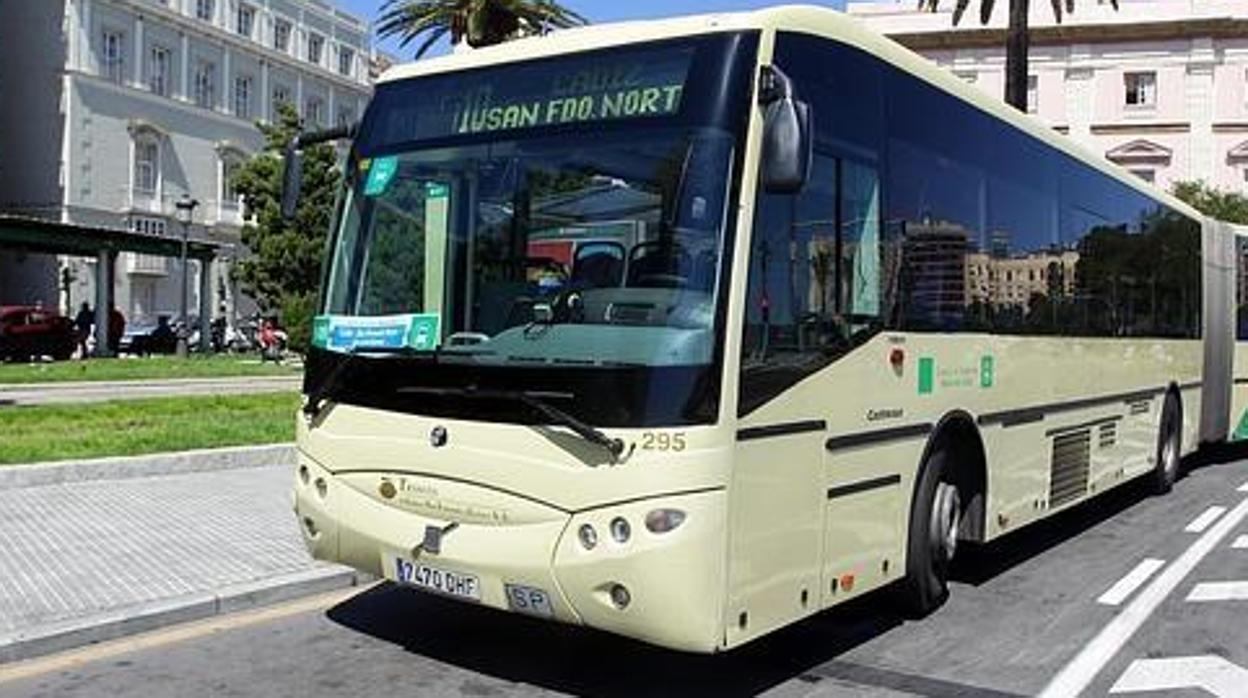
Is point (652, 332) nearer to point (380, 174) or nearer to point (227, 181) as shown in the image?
point (380, 174)

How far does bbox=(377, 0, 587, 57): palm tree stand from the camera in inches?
1332

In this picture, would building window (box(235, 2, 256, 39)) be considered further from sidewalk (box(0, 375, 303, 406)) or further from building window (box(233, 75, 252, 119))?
sidewalk (box(0, 375, 303, 406))

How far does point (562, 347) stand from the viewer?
567 centimetres

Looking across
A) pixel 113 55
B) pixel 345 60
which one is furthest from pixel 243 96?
pixel 345 60

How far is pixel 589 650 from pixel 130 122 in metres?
66.8

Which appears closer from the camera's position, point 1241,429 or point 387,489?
point 387,489

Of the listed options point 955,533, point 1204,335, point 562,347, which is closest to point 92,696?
point 562,347

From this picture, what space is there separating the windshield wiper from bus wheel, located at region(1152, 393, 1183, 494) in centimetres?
933

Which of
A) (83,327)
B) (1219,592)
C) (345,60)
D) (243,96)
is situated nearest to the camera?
(1219,592)

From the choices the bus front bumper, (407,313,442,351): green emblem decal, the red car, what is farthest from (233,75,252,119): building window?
the bus front bumper

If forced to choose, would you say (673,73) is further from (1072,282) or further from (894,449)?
(1072,282)

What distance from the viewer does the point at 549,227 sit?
609 centimetres

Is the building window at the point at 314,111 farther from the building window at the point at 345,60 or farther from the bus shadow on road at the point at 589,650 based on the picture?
the bus shadow on road at the point at 589,650

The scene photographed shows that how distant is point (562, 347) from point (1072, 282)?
597cm
